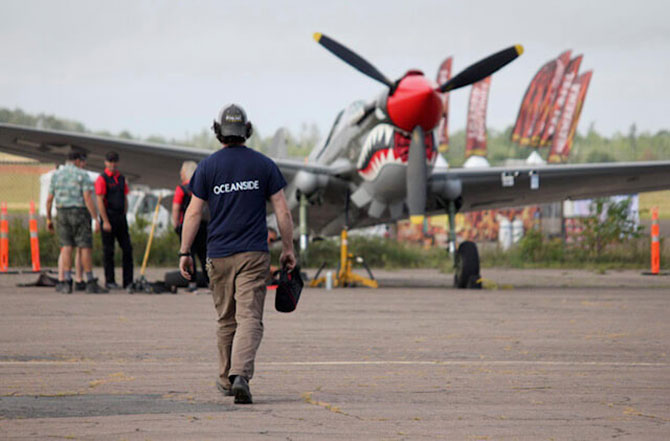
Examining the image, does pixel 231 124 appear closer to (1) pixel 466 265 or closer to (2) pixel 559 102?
(1) pixel 466 265

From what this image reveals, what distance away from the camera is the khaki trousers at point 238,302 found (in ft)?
19.7

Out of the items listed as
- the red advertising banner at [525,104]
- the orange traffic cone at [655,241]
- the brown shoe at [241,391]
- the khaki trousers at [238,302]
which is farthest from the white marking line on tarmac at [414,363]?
the red advertising banner at [525,104]

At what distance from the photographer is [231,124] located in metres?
6.27

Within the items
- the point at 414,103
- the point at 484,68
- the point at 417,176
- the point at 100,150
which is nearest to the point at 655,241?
the point at 484,68

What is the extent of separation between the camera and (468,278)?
16891 mm

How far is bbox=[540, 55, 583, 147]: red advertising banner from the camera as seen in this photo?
50.7m

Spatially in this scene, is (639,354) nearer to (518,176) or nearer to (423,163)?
(423,163)

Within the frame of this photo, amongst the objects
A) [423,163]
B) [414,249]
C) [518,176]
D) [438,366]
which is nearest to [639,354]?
[438,366]

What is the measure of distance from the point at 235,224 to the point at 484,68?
11.4m

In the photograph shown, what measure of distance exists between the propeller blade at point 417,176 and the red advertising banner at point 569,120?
112ft

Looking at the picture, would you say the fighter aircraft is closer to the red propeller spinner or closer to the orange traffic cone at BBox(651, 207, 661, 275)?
the red propeller spinner

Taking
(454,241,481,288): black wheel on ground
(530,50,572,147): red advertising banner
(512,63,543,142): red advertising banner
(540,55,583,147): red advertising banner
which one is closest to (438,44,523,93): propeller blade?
(454,241,481,288): black wheel on ground

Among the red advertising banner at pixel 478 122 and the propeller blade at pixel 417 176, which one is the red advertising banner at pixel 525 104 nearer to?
the red advertising banner at pixel 478 122

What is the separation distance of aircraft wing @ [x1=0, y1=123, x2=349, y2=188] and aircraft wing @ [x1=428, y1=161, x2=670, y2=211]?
2.60 m
